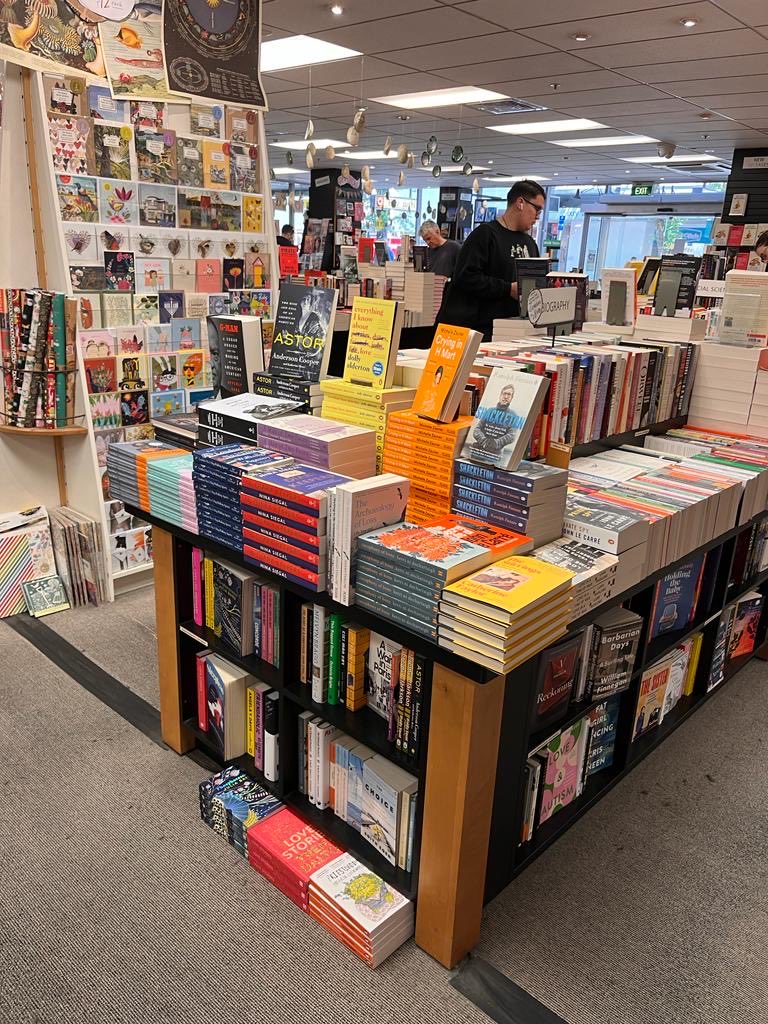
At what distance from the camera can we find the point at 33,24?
305 cm

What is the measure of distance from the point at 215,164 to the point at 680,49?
12.2ft

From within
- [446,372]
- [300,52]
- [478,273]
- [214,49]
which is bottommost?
[446,372]

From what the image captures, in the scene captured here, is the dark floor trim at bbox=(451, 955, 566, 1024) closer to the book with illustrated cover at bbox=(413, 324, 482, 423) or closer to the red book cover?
the red book cover

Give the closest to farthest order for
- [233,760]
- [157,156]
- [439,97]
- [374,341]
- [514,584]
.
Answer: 1. [514,584]
2. [374,341]
3. [233,760]
4. [157,156]
5. [439,97]

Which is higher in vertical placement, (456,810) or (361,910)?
(456,810)

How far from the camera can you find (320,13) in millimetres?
5090

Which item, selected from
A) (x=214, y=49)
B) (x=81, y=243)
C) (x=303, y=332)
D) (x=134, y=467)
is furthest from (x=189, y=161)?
(x=134, y=467)

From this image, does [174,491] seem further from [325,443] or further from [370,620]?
[370,620]

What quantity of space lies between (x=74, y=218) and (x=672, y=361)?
266cm

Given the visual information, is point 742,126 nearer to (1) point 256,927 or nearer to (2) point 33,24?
(2) point 33,24

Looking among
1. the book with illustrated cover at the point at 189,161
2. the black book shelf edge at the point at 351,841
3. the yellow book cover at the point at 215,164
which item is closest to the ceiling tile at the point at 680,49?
the yellow book cover at the point at 215,164

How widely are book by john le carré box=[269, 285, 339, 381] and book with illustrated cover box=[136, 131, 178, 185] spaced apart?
1.62 metres

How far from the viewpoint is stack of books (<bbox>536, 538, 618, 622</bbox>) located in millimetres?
1822

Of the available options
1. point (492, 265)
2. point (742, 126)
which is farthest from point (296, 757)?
point (742, 126)
